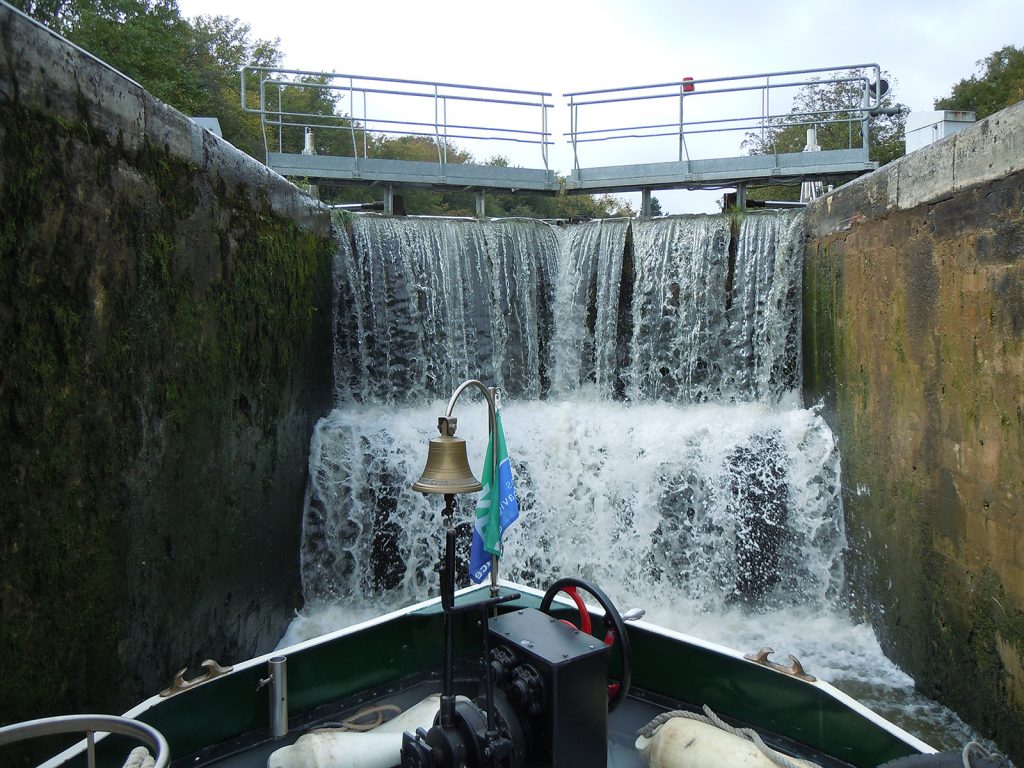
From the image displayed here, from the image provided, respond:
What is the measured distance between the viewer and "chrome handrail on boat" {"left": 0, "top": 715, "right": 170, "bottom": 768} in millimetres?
1474

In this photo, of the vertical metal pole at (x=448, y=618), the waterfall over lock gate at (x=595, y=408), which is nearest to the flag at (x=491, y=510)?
the vertical metal pole at (x=448, y=618)

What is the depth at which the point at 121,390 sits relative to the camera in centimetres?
355

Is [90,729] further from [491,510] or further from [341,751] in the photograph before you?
[491,510]

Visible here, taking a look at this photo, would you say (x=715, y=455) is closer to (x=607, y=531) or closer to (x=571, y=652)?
(x=607, y=531)

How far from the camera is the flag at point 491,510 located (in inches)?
115

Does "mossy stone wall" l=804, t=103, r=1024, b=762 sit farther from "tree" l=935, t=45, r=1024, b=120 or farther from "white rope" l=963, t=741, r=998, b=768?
"tree" l=935, t=45, r=1024, b=120

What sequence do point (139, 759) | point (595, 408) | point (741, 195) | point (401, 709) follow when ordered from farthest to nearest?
point (741, 195) < point (595, 408) < point (401, 709) < point (139, 759)

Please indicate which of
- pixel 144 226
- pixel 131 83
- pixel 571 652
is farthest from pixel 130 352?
pixel 571 652

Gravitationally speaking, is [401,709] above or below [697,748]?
below

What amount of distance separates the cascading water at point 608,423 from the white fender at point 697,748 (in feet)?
10.6

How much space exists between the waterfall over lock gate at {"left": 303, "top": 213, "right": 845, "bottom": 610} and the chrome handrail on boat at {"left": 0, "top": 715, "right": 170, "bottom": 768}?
5.20 meters

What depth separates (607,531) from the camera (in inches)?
285

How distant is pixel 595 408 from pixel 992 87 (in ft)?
78.3

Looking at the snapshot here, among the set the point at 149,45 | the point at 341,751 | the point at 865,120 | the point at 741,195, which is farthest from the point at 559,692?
the point at 149,45
